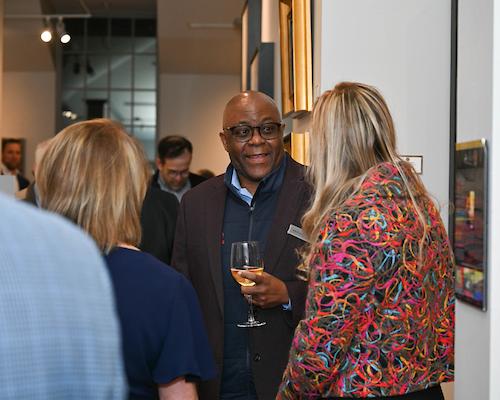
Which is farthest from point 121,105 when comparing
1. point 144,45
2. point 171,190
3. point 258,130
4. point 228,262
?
point 228,262

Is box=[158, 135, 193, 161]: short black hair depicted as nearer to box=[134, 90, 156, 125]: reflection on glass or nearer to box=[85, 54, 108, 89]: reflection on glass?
box=[134, 90, 156, 125]: reflection on glass

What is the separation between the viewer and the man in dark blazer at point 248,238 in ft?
9.75

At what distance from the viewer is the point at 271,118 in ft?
11.1

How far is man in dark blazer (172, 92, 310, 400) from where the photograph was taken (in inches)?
117

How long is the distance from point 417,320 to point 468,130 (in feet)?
2.01

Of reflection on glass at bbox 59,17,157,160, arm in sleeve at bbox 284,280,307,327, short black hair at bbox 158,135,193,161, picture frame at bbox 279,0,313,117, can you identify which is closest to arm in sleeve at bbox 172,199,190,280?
arm in sleeve at bbox 284,280,307,327

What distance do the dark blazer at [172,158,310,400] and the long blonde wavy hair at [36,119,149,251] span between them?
1162mm

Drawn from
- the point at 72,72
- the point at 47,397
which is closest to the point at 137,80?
the point at 72,72

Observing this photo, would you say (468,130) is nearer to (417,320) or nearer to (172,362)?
(417,320)

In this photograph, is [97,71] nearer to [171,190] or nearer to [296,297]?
[171,190]

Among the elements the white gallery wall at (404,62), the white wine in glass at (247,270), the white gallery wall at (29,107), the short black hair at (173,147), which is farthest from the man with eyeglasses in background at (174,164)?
the white gallery wall at (29,107)

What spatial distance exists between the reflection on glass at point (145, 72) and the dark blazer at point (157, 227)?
13.7 m

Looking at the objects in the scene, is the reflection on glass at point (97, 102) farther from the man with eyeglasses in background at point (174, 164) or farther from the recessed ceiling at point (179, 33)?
the man with eyeglasses in background at point (174, 164)

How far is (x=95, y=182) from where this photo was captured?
1.87 meters
